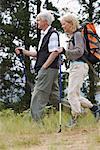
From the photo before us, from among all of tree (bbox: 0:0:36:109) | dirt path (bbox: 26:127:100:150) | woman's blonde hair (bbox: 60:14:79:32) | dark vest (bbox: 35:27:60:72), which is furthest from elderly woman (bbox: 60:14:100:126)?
tree (bbox: 0:0:36:109)

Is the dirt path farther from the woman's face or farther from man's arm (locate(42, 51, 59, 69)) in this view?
the woman's face

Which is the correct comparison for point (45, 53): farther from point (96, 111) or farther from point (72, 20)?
point (96, 111)

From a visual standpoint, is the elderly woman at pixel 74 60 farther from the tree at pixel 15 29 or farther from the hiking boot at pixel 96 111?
the tree at pixel 15 29

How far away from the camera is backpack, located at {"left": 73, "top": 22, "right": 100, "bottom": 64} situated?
7.10 metres

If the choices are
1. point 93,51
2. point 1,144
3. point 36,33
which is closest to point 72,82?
point 93,51

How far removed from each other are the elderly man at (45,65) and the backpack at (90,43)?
1.46ft

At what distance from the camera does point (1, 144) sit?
5.60 metres

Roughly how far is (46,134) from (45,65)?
1.15m

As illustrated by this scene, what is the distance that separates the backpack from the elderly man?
45 centimetres

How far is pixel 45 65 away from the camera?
287 inches

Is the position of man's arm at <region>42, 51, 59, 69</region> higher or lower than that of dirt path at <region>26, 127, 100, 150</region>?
higher

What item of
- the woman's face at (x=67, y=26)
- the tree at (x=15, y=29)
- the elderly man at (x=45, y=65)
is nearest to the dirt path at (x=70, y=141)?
the elderly man at (x=45, y=65)

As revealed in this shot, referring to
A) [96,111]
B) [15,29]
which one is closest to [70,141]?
[96,111]

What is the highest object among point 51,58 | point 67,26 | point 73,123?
point 67,26
